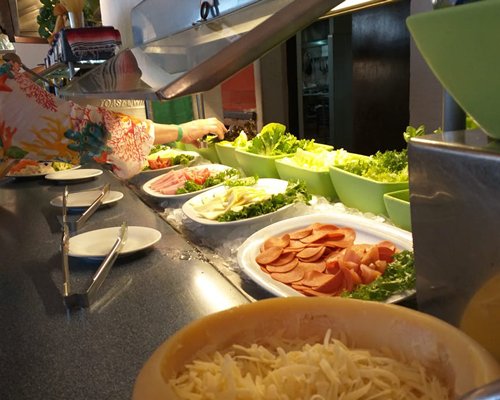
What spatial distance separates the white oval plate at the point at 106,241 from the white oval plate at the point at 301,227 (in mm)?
328

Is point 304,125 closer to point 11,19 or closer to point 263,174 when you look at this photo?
point 263,174

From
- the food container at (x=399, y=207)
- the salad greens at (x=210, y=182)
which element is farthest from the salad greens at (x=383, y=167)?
the salad greens at (x=210, y=182)

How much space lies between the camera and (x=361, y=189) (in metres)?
1.51

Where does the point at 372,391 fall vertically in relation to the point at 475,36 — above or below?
below

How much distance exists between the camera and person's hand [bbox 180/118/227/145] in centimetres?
255

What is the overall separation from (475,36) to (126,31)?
446cm

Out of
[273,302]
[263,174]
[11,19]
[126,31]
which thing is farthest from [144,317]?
→ [11,19]

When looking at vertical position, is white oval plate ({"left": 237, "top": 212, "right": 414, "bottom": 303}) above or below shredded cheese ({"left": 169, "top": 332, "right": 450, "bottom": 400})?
below

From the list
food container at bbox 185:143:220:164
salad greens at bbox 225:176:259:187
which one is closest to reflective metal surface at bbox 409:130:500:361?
salad greens at bbox 225:176:259:187

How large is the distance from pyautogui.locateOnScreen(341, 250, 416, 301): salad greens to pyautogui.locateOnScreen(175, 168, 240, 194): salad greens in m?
1.13

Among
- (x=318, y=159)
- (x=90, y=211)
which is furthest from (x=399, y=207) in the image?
(x=90, y=211)

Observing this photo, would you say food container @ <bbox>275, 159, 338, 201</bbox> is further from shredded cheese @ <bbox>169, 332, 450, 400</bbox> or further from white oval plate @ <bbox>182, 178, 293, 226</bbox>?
shredded cheese @ <bbox>169, 332, 450, 400</bbox>

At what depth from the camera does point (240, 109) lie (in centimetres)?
495

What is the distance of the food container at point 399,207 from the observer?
1.32m
